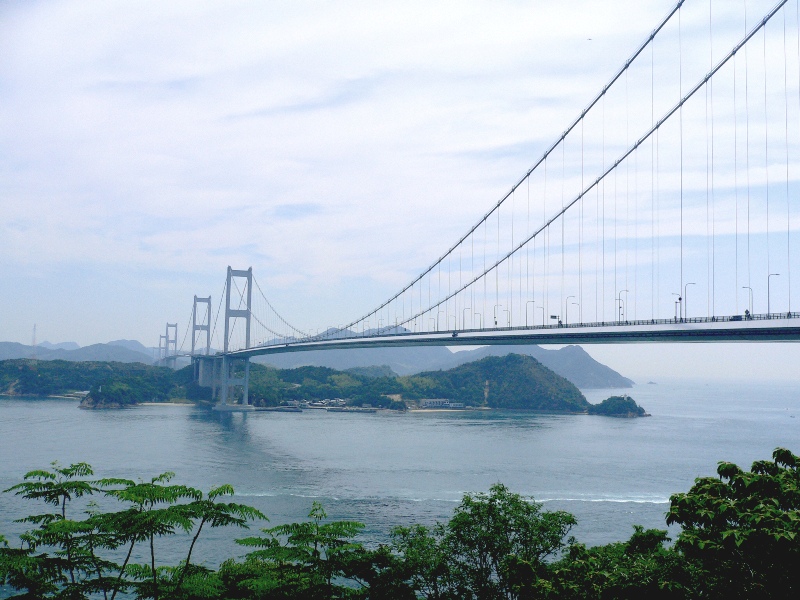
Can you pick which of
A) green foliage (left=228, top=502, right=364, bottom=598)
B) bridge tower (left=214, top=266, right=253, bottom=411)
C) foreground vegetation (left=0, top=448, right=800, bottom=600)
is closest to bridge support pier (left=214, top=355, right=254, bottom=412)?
bridge tower (left=214, top=266, right=253, bottom=411)

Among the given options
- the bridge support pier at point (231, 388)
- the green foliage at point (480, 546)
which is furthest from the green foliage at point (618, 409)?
the green foliage at point (480, 546)

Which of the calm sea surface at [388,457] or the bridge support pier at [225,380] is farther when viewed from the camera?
the bridge support pier at [225,380]

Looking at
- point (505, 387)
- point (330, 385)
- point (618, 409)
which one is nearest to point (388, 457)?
point (618, 409)

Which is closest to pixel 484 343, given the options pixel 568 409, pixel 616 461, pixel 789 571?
pixel 616 461

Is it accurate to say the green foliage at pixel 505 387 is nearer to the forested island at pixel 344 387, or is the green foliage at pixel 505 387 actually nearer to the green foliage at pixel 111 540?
the forested island at pixel 344 387

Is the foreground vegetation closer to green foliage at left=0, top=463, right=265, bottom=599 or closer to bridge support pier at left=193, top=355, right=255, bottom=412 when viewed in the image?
green foliage at left=0, top=463, right=265, bottom=599

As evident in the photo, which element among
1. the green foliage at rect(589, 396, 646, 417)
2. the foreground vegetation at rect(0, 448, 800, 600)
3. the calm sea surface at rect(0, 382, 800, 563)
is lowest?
the calm sea surface at rect(0, 382, 800, 563)

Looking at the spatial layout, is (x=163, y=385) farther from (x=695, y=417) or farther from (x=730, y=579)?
(x=730, y=579)
